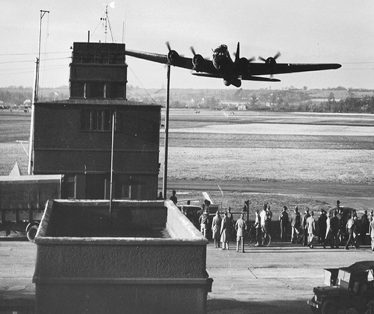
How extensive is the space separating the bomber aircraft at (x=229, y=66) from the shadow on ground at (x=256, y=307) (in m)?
7.36

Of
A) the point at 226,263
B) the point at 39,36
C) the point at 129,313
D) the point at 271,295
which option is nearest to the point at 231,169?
the point at 39,36

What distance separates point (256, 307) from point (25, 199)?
13735 millimetres

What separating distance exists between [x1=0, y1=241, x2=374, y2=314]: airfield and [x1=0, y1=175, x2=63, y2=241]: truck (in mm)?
922

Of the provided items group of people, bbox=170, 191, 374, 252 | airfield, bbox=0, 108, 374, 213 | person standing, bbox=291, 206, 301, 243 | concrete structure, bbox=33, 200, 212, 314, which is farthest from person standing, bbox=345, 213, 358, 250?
concrete structure, bbox=33, 200, 212, 314

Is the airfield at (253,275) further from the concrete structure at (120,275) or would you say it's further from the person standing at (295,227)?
the concrete structure at (120,275)

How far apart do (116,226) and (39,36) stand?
30216mm

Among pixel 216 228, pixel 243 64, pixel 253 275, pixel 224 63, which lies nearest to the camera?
pixel 224 63

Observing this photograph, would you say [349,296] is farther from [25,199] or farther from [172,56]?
[25,199]

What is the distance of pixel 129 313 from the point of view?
54.1 ft

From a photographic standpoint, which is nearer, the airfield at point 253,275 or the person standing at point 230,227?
the airfield at point 253,275

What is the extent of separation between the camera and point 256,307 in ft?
69.9

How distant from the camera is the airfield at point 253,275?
21531 millimetres

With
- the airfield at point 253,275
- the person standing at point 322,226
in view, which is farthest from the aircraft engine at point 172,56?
the person standing at point 322,226

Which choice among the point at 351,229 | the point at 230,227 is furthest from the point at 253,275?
the point at 351,229
